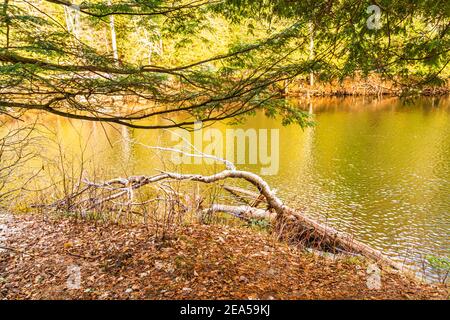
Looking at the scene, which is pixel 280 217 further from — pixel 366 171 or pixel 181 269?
pixel 366 171

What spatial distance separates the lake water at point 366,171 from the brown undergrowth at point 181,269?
1700 mm

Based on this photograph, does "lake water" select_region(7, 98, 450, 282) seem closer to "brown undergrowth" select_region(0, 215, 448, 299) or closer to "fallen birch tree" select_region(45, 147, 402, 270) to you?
"fallen birch tree" select_region(45, 147, 402, 270)

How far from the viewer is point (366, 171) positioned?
11234mm

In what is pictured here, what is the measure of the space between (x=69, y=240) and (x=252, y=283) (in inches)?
116

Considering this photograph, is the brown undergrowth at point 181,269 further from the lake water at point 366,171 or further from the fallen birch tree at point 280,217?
the lake water at point 366,171

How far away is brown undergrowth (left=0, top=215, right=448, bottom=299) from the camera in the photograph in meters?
3.28

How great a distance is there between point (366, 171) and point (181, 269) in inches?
379

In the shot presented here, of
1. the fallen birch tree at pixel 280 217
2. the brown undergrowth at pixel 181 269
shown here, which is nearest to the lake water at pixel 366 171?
the fallen birch tree at pixel 280 217

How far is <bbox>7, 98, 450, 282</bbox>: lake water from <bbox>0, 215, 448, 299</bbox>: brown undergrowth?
5.58 feet

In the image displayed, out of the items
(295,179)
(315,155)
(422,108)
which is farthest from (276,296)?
(422,108)

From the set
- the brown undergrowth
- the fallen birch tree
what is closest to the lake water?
the fallen birch tree

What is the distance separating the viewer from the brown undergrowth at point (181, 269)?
328 cm

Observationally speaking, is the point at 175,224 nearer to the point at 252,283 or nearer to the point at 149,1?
the point at 252,283

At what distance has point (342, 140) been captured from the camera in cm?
1541
